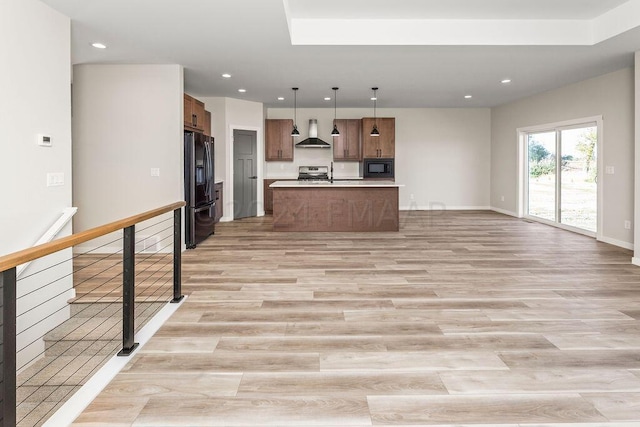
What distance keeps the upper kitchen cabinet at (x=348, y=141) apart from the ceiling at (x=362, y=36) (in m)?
3.42

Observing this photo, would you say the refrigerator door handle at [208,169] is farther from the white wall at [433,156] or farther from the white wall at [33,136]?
the white wall at [433,156]

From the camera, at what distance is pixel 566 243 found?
19.6 feet

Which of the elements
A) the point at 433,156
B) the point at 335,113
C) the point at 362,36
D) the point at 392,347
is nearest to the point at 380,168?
the point at 433,156

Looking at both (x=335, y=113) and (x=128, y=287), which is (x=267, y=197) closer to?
(x=335, y=113)

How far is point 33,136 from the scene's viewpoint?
3.29 metres

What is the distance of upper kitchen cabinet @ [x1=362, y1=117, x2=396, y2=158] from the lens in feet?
30.8

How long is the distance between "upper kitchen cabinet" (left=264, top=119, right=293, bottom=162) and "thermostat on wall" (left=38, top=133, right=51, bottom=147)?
20.5 ft

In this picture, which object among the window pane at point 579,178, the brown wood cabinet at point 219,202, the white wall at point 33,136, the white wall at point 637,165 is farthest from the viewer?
the brown wood cabinet at point 219,202

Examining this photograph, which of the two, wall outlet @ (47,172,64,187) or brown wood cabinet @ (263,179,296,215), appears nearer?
wall outlet @ (47,172,64,187)

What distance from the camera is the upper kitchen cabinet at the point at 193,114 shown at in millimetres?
5938

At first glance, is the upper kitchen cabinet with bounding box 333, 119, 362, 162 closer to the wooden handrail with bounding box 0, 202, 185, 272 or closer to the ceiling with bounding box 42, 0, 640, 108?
the ceiling with bounding box 42, 0, 640, 108

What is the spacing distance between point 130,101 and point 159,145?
68 centimetres

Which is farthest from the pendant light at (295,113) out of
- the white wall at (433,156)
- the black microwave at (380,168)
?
the black microwave at (380,168)

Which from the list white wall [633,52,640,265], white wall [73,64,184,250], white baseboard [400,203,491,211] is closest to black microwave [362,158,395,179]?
white baseboard [400,203,491,211]
